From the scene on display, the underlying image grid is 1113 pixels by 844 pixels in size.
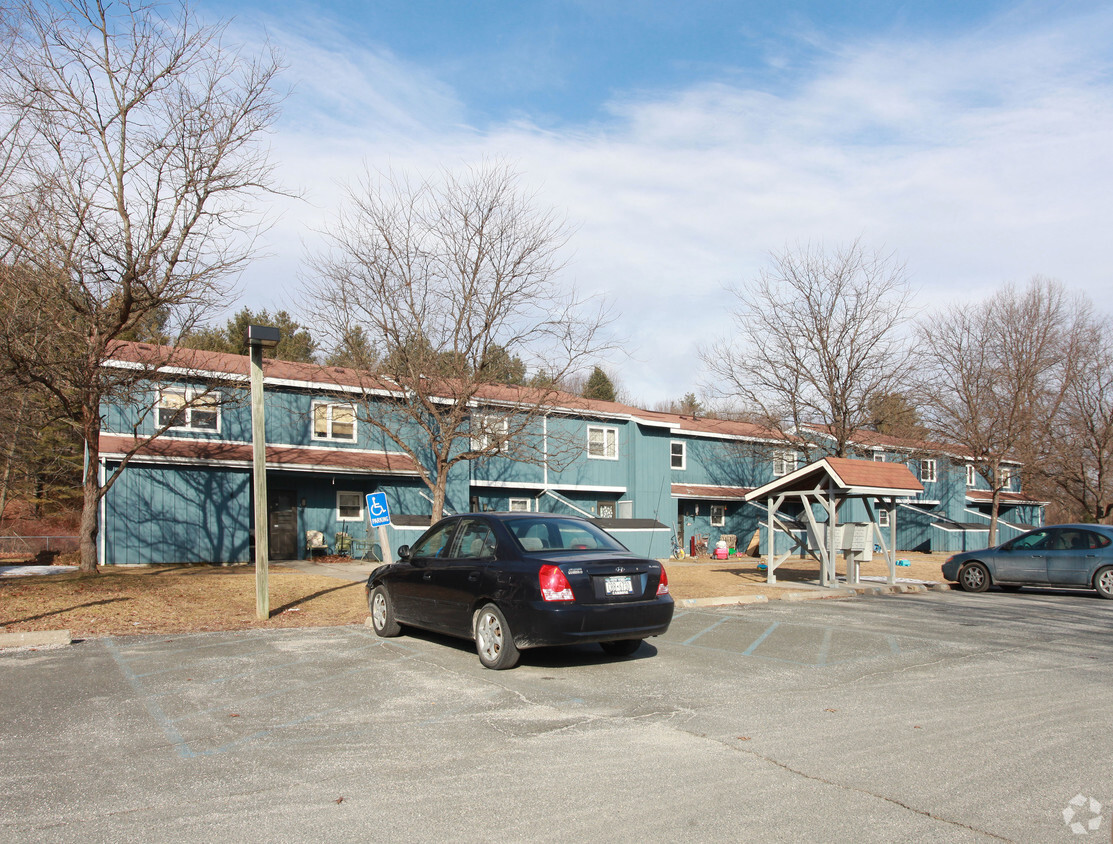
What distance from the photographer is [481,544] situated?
28.6ft

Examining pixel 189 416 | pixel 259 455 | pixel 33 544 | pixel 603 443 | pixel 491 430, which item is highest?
pixel 189 416

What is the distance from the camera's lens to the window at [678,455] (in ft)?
108

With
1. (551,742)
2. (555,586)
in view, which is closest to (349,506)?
(555,586)

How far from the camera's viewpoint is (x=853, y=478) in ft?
55.5

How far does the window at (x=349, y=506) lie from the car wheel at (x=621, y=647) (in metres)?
16.5

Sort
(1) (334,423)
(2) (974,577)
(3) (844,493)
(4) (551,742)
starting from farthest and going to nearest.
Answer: (1) (334,423)
(3) (844,493)
(2) (974,577)
(4) (551,742)

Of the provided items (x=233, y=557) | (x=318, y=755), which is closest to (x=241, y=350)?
(x=233, y=557)

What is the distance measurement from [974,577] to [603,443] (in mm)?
14762

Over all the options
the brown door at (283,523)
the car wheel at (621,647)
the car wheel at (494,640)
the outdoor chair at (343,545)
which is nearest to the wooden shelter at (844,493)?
the car wheel at (621,647)

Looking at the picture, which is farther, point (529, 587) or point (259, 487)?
point (259, 487)

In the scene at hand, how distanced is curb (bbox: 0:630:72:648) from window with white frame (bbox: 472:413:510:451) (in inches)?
385

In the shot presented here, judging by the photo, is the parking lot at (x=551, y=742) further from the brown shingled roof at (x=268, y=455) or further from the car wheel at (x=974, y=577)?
the brown shingled roof at (x=268, y=455)

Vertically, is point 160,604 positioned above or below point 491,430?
below
